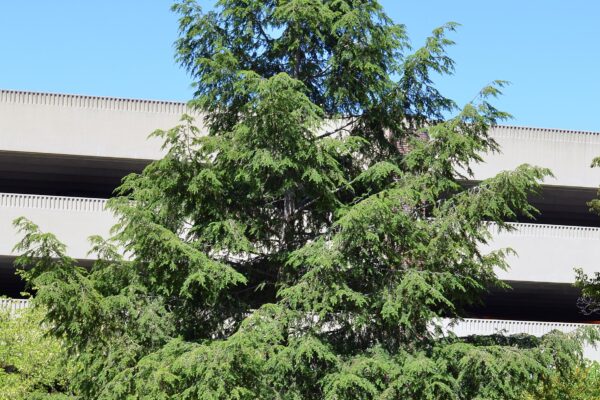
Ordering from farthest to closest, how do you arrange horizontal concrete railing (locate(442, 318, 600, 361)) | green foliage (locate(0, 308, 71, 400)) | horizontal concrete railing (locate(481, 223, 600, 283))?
horizontal concrete railing (locate(481, 223, 600, 283)) → horizontal concrete railing (locate(442, 318, 600, 361)) → green foliage (locate(0, 308, 71, 400))

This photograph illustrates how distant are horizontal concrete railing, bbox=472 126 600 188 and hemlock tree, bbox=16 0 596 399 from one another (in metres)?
19.2

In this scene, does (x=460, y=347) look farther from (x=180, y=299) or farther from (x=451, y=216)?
(x=180, y=299)

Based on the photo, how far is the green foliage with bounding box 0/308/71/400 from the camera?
22.5 meters

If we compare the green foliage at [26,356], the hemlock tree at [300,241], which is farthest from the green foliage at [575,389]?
the green foliage at [26,356]

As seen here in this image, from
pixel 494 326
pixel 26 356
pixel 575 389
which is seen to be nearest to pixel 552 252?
pixel 494 326

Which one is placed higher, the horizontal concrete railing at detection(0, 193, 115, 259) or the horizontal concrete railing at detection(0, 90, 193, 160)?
the horizontal concrete railing at detection(0, 90, 193, 160)

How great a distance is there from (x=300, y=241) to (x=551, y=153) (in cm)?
2194

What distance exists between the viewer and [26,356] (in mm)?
23438

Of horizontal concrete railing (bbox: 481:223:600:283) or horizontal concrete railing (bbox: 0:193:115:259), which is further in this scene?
horizontal concrete railing (bbox: 481:223:600:283)

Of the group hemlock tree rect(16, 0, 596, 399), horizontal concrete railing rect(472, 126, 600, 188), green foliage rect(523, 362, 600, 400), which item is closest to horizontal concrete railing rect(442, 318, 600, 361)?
horizontal concrete railing rect(472, 126, 600, 188)

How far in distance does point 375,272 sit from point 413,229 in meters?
0.90

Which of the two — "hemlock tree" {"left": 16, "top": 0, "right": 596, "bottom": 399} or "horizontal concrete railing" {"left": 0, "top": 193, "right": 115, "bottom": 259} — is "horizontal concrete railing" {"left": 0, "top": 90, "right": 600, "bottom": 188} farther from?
"hemlock tree" {"left": 16, "top": 0, "right": 596, "bottom": 399}

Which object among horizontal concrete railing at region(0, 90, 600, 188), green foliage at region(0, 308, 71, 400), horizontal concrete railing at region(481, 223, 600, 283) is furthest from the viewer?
horizontal concrete railing at region(481, 223, 600, 283)

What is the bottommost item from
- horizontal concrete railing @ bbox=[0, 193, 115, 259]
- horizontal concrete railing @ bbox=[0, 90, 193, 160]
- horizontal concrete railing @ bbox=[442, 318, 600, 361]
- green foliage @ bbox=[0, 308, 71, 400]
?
green foliage @ bbox=[0, 308, 71, 400]
